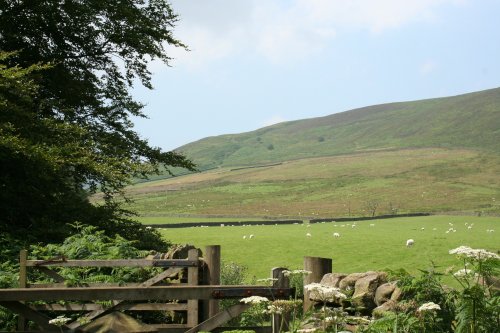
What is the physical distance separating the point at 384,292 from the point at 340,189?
128784 millimetres

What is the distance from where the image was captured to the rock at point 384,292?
7.57 metres

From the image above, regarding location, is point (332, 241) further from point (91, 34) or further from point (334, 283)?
point (334, 283)

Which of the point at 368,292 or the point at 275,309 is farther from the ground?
the point at 275,309

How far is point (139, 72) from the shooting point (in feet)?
85.0

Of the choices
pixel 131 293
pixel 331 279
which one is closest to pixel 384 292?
pixel 331 279

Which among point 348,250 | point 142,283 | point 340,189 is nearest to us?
point 142,283

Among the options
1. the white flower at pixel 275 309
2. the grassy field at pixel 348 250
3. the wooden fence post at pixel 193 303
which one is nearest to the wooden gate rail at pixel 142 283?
the wooden fence post at pixel 193 303

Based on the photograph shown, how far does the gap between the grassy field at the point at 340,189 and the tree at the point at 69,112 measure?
6585cm

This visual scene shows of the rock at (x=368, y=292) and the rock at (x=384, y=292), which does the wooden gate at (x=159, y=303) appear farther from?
the rock at (x=384, y=292)

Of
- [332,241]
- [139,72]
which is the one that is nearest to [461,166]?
[332,241]

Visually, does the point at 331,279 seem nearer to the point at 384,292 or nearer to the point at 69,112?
the point at 384,292

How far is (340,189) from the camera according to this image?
135375 mm

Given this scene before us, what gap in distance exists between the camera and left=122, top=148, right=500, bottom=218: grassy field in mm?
108375

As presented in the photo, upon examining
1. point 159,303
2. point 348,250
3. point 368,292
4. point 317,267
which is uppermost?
point 317,267
